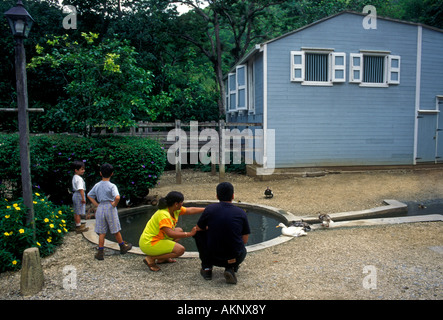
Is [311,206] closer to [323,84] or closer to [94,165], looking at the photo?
[94,165]

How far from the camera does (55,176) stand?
25.0ft

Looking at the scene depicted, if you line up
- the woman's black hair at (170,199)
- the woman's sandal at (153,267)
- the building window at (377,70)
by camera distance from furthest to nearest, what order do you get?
the building window at (377,70) → the woman's sandal at (153,267) → the woman's black hair at (170,199)

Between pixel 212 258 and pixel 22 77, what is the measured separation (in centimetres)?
363

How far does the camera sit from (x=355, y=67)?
13.0 metres

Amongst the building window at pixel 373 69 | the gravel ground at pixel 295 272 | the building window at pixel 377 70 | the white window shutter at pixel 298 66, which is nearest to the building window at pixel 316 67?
the white window shutter at pixel 298 66

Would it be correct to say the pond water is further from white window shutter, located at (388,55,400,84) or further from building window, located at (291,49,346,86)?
white window shutter, located at (388,55,400,84)

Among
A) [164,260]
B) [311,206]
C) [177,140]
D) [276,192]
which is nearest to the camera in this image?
[164,260]

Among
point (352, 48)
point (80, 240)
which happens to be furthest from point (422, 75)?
point (80, 240)

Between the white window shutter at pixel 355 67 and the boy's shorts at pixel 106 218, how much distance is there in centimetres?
1075

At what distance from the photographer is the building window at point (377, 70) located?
13219mm

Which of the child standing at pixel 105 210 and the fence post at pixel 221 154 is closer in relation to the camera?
the child standing at pixel 105 210

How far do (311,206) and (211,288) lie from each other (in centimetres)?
476

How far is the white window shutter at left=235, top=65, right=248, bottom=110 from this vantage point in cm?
1476

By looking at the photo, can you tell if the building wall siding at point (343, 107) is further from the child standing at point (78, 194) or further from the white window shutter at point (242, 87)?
the child standing at point (78, 194)
